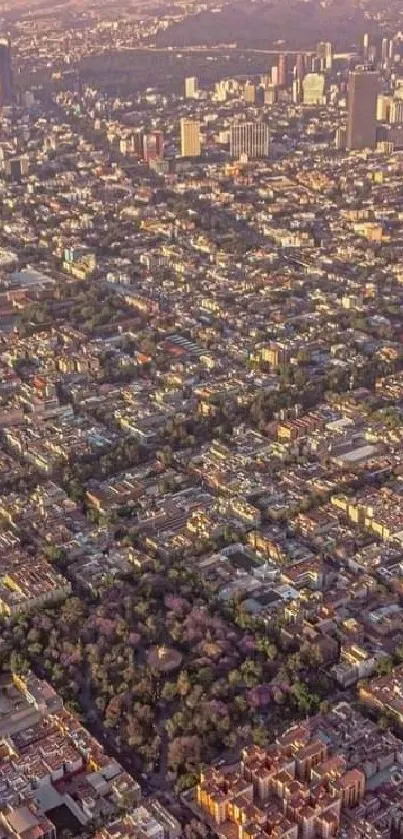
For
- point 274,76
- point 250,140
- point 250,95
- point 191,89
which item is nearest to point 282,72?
point 274,76

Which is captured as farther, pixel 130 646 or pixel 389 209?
pixel 389 209

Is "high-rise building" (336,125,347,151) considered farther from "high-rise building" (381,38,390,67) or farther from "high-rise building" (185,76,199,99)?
"high-rise building" (381,38,390,67)

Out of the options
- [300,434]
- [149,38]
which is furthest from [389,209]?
[149,38]

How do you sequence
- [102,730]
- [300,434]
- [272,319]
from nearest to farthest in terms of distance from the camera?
1. [102,730]
2. [300,434]
3. [272,319]

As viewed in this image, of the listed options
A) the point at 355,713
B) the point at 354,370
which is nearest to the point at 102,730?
the point at 355,713

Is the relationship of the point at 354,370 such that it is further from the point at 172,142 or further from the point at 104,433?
the point at 172,142

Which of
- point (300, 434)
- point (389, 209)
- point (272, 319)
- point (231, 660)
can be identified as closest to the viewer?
point (231, 660)

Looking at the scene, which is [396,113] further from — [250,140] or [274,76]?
[274,76]
